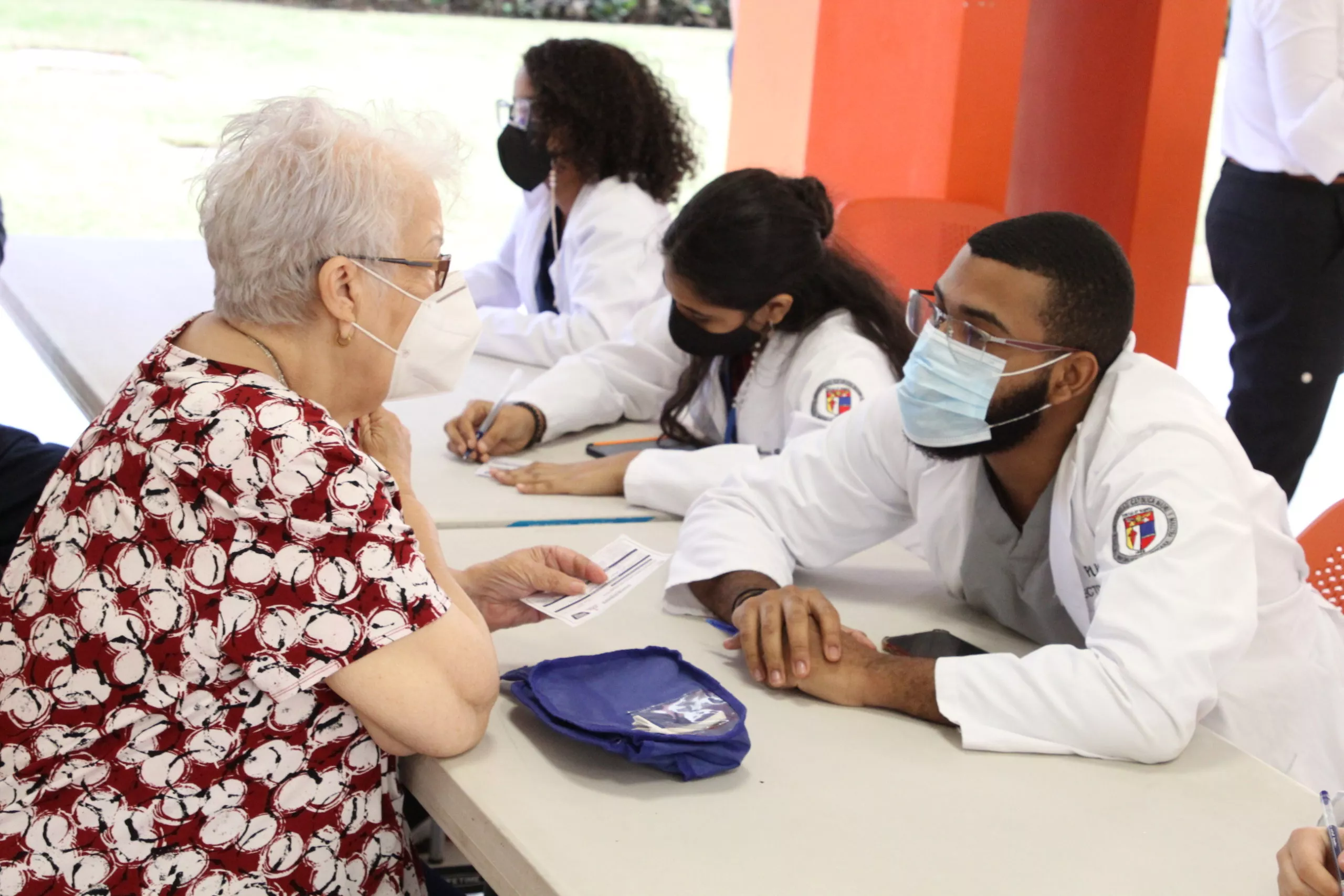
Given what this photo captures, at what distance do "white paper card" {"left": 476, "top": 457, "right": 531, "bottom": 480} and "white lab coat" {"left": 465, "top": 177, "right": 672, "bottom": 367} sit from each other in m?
0.69

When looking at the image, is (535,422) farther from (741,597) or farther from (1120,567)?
(1120,567)

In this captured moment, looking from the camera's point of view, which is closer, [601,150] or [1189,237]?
[601,150]

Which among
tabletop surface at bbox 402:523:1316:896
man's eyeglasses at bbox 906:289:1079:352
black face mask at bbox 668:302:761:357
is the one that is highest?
man's eyeglasses at bbox 906:289:1079:352

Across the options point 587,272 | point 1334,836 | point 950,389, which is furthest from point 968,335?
point 587,272

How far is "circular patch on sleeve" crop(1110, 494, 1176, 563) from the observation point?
53.9 inches

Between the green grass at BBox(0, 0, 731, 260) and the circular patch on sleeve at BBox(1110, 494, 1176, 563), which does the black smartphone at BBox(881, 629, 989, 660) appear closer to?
the circular patch on sleeve at BBox(1110, 494, 1176, 563)

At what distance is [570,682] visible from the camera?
133 centimetres

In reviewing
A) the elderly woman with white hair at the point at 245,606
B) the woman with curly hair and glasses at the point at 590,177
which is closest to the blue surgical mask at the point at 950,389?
the elderly woman with white hair at the point at 245,606

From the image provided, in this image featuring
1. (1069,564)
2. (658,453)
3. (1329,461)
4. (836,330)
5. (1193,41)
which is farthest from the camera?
(1329,461)

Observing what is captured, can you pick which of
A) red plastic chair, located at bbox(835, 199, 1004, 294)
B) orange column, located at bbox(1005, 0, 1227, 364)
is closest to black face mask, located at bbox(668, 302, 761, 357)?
red plastic chair, located at bbox(835, 199, 1004, 294)

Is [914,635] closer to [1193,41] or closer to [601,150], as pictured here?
[601,150]

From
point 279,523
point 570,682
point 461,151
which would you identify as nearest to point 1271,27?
point 461,151

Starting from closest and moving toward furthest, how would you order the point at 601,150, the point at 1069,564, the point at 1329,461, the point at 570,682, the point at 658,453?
the point at 570,682
the point at 1069,564
the point at 658,453
the point at 601,150
the point at 1329,461

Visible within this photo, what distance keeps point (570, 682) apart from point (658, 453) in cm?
83
